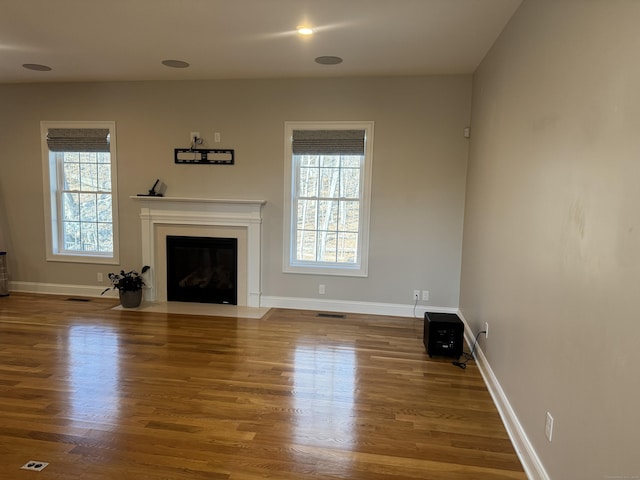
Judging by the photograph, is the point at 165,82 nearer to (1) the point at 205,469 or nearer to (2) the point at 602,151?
(1) the point at 205,469

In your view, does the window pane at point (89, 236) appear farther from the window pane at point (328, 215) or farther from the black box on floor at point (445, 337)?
the black box on floor at point (445, 337)

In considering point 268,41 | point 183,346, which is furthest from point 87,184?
point 268,41

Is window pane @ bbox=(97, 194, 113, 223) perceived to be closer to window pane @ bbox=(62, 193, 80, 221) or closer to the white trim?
window pane @ bbox=(62, 193, 80, 221)

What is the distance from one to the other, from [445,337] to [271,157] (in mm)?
2745

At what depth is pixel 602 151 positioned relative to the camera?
1.45m

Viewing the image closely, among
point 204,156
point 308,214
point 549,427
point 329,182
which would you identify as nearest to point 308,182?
point 329,182

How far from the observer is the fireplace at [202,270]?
4867 mm

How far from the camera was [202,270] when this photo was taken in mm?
4945

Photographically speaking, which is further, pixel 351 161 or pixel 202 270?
pixel 202 270

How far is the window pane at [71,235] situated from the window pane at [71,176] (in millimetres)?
483

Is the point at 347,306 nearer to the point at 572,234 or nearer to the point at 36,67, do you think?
the point at 572,234

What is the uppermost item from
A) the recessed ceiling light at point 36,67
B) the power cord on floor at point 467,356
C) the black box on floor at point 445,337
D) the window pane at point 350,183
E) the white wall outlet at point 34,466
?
the recessed ceiling light at point 36,67

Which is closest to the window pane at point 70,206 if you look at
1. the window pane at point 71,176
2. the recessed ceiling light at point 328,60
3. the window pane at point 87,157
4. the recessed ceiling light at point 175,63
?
the window pane at point 71,176

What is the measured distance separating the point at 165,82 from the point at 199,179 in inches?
47.8
